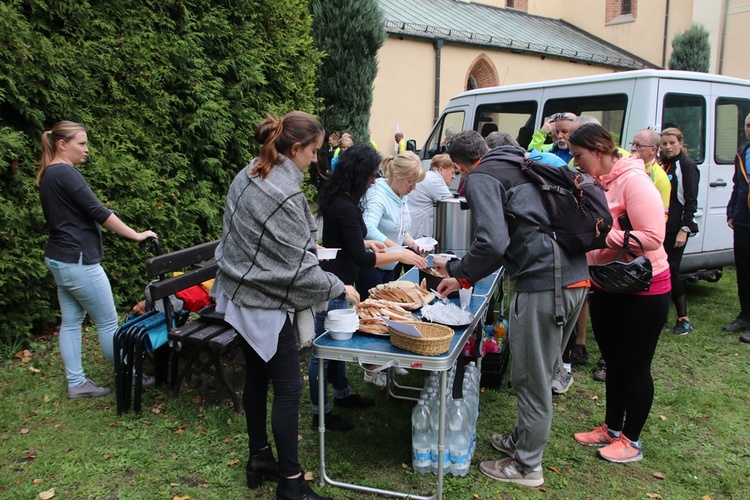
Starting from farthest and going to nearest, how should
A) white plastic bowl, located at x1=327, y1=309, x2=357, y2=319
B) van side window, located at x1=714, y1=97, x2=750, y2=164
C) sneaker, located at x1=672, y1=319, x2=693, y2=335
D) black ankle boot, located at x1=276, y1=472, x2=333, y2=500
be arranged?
van side window, located at x1=714, y1=97, x2=750, y2=164 → sneaker, located at x1=672, y1=319, x2=693, y2=335 → white plastic bowl, located at x1=327, y1=309, x2=357, y2=319 → black ankle boot, located at x1=276, y1=472, x2=333, y2=500

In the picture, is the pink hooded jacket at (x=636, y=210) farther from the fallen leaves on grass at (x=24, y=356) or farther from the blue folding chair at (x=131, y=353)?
the fallen leaves on grass at (x=24, y=356)

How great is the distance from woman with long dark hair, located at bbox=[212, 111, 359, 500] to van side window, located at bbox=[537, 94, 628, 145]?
4207mm

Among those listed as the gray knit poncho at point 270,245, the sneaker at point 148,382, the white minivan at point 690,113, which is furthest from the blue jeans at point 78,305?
the white minivan at point 690,113

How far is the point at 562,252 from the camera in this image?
2.85 meters

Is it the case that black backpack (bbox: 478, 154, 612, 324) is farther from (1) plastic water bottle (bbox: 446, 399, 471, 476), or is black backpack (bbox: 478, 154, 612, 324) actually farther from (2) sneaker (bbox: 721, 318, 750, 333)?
(2) sneaker (bbox: 721, 318, 750, 333)

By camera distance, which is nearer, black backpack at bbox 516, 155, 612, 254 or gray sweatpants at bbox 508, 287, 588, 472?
black backpack at bbox 516, 155, 612, 254

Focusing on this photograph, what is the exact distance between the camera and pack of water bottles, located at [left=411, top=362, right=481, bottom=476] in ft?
10.4

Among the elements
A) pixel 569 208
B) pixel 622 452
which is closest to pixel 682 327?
pixel 622 452

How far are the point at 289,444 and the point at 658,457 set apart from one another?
2.35m

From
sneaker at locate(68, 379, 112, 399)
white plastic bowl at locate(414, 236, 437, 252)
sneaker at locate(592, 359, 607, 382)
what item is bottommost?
sneaker at locate(592, 359, 607, 382)

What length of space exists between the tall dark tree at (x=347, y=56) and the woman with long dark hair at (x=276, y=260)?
35.1 feet

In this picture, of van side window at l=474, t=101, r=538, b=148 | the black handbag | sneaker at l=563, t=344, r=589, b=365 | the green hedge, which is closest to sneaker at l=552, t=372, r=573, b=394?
sneaker at l=563, t=344, r=589, b=365

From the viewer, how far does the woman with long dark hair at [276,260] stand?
2520 mm

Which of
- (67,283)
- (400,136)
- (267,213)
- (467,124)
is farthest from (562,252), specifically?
(400,136)
